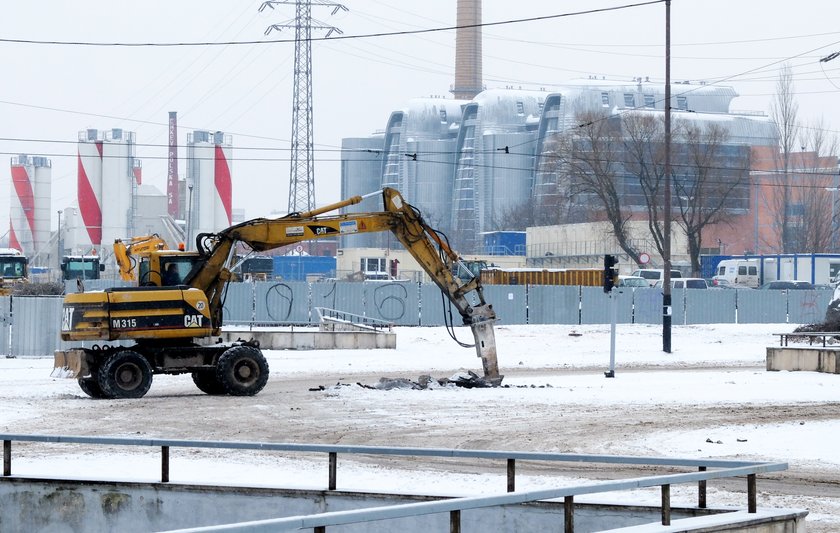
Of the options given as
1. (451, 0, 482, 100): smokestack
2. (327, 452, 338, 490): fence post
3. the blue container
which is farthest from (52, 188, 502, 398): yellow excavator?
(451, 0, 482, 100): smokestack

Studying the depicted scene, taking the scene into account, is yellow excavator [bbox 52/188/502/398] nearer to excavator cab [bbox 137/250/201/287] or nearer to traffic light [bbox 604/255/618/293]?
excavator cab [bbox 137/250/201/287]

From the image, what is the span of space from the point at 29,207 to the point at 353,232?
99.9m

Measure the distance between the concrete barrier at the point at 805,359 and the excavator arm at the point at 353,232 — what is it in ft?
27.4

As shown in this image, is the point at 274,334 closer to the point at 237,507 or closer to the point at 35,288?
the point at 35,288

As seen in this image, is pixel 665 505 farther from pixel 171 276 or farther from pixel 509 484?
pixel 171 276

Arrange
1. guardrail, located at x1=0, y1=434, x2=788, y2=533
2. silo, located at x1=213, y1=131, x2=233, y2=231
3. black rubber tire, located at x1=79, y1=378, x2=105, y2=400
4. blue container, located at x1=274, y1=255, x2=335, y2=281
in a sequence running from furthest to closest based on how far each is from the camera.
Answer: blue container, located at x1=274, y1=255, x2=335, y2=281 → silo, located at x1=213, y1=131, x2=233, y2=231 → black rubber tire, located at x1=79, y1=378, x2=105, y2=400 → guardrail, located at x1=0, y1=434, x2=788, y2=533

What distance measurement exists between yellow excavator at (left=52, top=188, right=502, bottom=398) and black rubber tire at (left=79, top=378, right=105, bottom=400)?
19 millimetres

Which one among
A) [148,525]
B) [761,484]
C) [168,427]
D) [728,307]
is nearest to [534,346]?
[728,307]

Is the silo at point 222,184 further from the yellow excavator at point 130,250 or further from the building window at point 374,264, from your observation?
the yellow excavator at point 130,250

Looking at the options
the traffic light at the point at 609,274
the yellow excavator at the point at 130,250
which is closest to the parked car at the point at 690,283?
the yellow excavator at the point at 130,250

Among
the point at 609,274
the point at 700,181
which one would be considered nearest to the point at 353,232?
the point at 609,274

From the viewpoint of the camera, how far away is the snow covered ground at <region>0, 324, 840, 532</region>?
51.8 ft

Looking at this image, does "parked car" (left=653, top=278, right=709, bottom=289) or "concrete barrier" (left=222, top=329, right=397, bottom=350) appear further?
"parked car" (left=653, top=278, right=709, bottom=289)

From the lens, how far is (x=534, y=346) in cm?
4644
